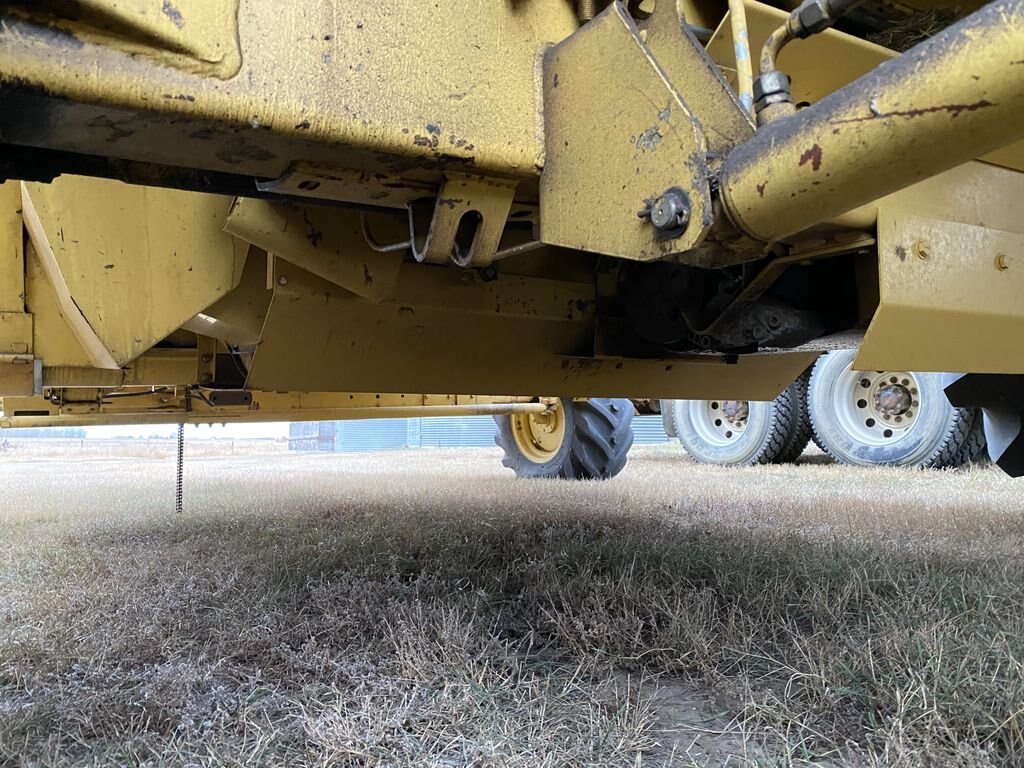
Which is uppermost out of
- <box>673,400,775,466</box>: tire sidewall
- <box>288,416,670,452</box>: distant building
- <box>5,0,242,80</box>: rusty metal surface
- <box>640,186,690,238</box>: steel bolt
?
<box>5,0,242,80</box>: rusty metal surface

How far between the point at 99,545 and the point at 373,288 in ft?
5.86

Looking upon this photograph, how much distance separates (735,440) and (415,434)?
10.6 metres

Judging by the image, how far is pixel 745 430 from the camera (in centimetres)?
750

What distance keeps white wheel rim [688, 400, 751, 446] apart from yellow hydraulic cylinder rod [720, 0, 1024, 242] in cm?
700

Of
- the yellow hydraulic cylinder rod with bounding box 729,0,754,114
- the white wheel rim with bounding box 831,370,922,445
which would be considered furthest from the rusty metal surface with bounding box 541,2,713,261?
the white wheel rim with bounding box 831,370,922,445

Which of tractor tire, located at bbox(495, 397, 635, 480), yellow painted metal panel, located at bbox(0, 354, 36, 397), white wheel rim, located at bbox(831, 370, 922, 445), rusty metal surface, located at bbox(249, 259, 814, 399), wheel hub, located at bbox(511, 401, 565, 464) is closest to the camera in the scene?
rusty metal surface, located at bbox(249, 259, 814, 399)

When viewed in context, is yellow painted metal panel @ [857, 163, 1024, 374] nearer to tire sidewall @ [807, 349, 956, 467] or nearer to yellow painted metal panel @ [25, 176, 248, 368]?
yellow painted metal panel @ [25, 176, 248, 368]

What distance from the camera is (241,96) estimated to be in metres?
0.95

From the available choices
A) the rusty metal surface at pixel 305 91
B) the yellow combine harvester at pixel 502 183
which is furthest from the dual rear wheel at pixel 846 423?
the rusty metal surface at pixel 305 91

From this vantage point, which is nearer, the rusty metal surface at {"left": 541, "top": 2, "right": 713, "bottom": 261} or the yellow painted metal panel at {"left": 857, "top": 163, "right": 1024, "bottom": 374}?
the rusty metal surface at {"left": 541, "top": 2, "right": 713, "bottom": 261}

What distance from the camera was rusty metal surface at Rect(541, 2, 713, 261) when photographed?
1049 mm

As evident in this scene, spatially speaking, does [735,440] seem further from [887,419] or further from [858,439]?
[887,419]

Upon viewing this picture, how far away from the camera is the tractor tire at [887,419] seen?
540cm

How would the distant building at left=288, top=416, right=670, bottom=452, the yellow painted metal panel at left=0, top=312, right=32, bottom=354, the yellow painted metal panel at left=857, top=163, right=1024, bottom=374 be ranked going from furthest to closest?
the distant building at left=288, top=416, right=670, bottom=452, the yellow painted metal panel at left=0, top=312, right=32, bottom=354, the yellow painted metal panel at left=857, top=163, right=1024, bottom=374
